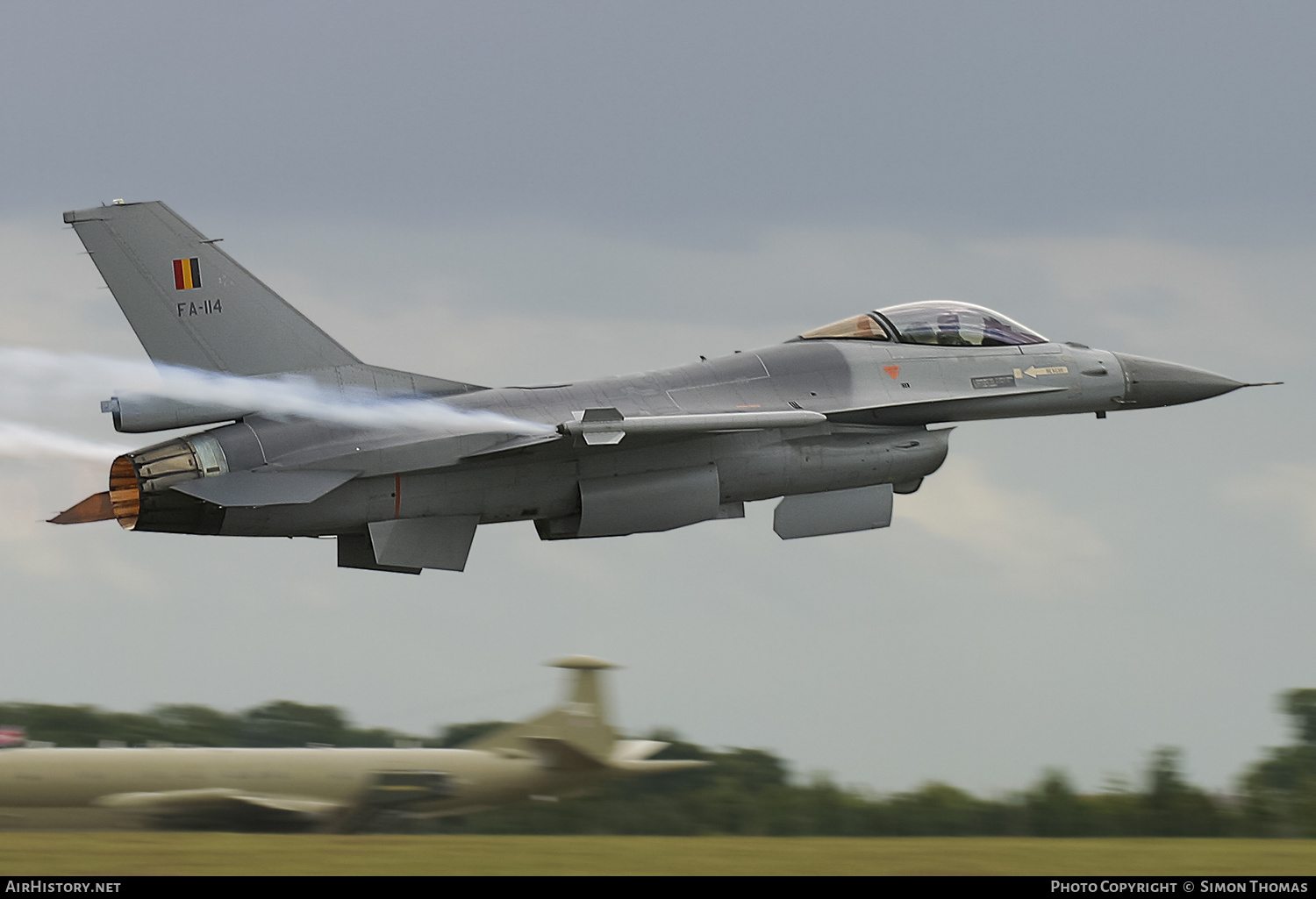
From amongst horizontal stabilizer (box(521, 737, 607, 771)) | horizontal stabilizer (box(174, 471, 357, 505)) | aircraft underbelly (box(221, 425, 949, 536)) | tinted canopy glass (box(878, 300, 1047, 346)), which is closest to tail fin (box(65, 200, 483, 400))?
aircraft underbelly (box(221, 425, 949, 536))

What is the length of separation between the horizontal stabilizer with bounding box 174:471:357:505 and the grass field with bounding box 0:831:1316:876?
3.53 metres

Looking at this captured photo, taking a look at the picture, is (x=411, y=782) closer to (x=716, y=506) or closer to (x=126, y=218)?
(x=716, y=506)

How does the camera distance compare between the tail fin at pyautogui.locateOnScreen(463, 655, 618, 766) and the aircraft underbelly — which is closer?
the aircraft underbelly

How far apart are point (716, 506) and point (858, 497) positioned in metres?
1.96

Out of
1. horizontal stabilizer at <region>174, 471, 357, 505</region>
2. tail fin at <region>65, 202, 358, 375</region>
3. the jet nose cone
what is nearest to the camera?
horizontal stabilizer at <region>174, 471, 357, 505</region>

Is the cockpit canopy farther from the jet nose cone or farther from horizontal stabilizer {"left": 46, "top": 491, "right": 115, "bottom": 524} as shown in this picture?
horizontal stabilizer {"left": 46, "top": 491, "right": 115, "bottom": 524}

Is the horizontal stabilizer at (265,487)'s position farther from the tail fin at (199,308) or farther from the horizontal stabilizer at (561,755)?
the horizontal stabilizer at (561,755)

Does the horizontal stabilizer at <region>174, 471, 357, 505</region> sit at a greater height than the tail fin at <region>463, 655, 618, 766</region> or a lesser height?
greater

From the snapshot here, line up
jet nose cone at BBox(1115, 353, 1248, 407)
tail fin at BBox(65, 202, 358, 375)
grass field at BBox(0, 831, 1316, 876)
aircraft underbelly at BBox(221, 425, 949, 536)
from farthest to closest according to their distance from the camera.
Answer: jet nose cone at BBox(1115, 353, 1248, 407) → aircraft underbelly at BBox(221, 425, 949, 536) → tail fin at BBox(65, 202, 358, 375) → grass field at BBox(0, 831, 1316, 876)

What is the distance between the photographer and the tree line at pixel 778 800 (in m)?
23.3

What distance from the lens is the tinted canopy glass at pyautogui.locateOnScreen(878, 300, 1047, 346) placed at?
20.1m

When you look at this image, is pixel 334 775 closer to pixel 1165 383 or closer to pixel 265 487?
pixel 265 487

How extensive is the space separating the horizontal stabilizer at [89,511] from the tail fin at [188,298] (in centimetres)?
168
